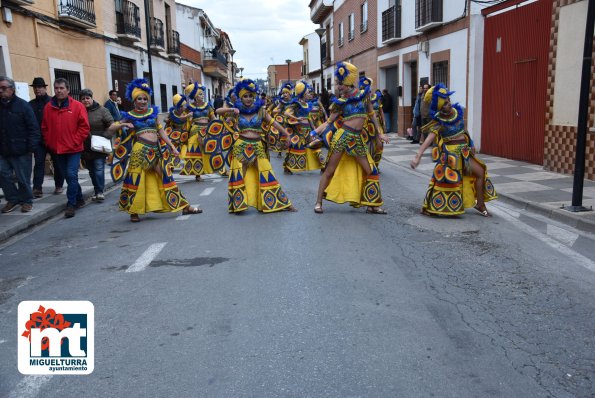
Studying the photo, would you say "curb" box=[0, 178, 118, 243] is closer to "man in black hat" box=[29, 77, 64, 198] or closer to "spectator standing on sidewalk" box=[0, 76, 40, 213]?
"spectator standing on sidewalk" box=[0, 76, 40, 213]

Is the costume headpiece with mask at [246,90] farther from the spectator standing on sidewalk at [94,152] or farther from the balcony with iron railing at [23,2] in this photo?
the balcony with iron railing at [23,2]

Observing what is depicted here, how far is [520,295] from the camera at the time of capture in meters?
4.51

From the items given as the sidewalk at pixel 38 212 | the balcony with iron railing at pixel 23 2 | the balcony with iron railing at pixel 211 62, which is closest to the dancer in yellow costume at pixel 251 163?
the sidewalk at pixel 38 212

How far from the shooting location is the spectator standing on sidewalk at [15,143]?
7961 millimetres

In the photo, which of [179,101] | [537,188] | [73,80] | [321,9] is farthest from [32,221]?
[321,9]

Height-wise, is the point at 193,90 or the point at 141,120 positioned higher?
the point at 193,90

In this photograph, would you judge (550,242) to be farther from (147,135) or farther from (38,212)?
(38,212)

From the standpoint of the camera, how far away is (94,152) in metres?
9.40

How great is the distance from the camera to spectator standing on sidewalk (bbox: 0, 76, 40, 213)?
7961 mm

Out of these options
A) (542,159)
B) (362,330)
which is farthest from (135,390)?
(542,159)

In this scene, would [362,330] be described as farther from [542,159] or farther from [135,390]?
[542,159]

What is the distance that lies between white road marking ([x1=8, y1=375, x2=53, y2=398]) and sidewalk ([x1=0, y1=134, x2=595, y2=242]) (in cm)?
432

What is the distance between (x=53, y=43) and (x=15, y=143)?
323 inches

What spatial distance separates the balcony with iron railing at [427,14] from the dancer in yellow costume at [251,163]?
11290 millimetres
